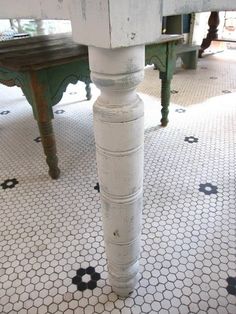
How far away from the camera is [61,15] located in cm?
51

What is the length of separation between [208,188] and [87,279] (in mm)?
731

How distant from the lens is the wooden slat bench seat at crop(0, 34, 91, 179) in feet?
3.69

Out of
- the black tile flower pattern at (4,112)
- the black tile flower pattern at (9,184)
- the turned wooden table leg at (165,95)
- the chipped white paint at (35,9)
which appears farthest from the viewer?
the black tile flower pattern at (4,112)

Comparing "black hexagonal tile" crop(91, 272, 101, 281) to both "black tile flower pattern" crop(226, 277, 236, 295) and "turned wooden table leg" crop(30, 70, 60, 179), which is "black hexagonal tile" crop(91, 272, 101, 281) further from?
"turned wooden table leg" crop(30, 70, 60, 179)

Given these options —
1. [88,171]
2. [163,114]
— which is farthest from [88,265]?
[163,114]

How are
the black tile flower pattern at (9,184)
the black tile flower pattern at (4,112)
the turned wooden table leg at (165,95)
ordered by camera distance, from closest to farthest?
the black tile flower pattern at (9,184) → the turned wooden table leg at (165,95) → the black tile flower pattern at (4,112)

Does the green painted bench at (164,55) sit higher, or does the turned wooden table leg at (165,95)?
the green painted bench at (164,55)

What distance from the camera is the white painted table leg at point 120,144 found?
477 millimetres

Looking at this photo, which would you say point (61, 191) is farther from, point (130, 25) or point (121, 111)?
point (130, 25)

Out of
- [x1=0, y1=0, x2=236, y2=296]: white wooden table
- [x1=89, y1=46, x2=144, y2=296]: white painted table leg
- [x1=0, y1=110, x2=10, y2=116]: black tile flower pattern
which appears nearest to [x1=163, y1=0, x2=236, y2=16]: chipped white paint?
[x1=0, y1=0, x2=236, y2=296]: white wooden table

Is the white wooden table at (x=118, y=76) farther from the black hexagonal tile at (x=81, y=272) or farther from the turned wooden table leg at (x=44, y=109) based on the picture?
the turned wooden table leg at (x=44, y=109)

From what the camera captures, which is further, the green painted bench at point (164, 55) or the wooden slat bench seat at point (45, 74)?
the green painted bench at point (164, 55)

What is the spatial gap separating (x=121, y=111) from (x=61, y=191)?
92 centimetres

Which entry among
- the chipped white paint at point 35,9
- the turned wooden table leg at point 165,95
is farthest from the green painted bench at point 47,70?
the chipped white paint at point 35,9
